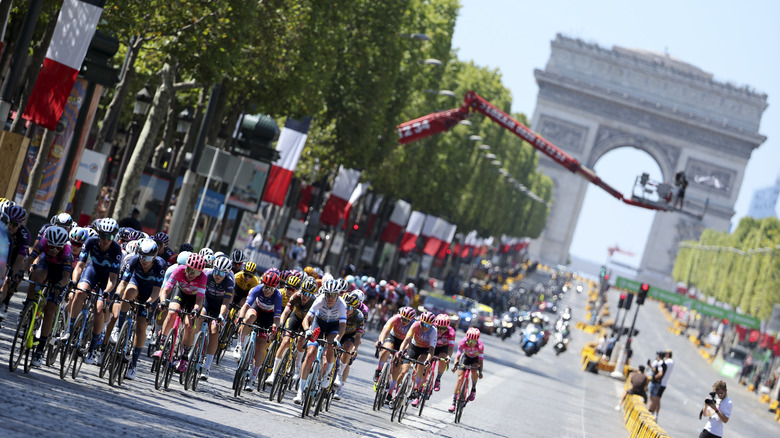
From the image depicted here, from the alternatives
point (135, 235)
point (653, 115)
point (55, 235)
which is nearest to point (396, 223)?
point (135, 235)

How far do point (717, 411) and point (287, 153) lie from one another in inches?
745

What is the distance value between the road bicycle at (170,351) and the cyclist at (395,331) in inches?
179

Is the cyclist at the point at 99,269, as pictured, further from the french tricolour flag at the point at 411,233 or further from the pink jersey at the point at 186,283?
the french tricolour flag at the point at 411,233

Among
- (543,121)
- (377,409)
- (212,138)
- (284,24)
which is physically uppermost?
(543,121)

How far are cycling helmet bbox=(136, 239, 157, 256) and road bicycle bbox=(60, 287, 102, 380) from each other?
62cm

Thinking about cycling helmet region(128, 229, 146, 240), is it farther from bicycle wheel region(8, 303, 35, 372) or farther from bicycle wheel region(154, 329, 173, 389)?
bicycle wheel region(8, 303, 35, 372)

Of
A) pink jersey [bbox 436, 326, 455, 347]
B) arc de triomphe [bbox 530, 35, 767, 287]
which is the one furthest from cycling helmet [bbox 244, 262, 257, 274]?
arc de triomphe [bbox 530, 35, 767, 287]

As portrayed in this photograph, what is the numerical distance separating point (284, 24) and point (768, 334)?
242 feet

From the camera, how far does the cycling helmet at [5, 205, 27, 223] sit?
13704 millimetres

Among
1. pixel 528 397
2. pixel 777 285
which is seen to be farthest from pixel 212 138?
pixel 777 285

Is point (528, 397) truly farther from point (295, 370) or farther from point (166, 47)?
point (295, 370)

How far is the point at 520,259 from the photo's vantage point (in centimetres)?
15788

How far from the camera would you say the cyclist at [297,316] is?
1777cm

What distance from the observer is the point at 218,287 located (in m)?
16.6
